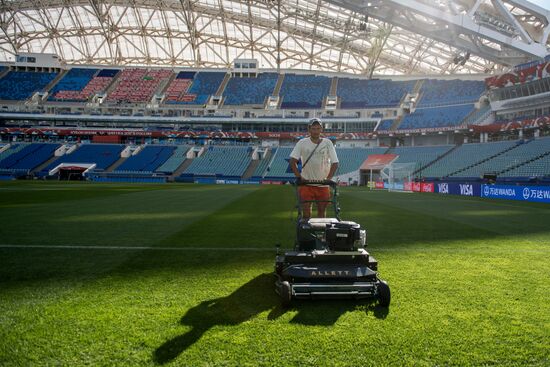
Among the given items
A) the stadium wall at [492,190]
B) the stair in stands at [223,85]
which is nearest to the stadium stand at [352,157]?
the stadium wall at [492,190]

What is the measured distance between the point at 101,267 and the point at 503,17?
36468mm

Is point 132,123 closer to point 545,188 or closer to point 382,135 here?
point 382,135

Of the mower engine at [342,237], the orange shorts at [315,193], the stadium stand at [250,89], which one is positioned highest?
the stadium stand at [250,89]

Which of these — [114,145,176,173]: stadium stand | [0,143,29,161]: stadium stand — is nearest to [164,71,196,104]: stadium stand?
[114,145,176,173]: stadium stand

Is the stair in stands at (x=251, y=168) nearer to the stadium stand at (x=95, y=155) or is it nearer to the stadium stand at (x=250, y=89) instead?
the stadium stand at (x=250, y=89)

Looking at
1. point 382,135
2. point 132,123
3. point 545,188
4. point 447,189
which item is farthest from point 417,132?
point 132,123

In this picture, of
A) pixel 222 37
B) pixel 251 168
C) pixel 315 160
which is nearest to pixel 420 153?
pixel 251 168

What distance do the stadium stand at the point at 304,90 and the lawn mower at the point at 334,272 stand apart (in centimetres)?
6894

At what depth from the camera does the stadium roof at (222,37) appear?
56.8 m

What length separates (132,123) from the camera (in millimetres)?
72938

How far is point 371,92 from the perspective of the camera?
71188 millimetres

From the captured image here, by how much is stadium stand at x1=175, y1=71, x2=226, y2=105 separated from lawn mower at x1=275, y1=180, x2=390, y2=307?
236 ft

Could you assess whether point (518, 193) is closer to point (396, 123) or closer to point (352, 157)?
point (352, 157)

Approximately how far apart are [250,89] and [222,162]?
18.4m
